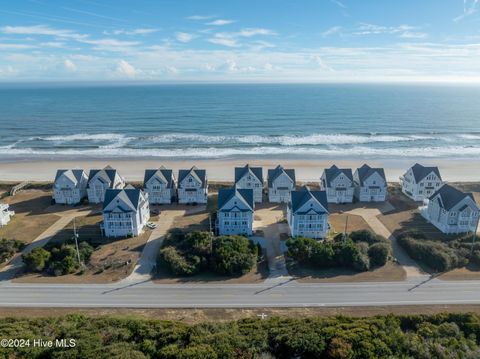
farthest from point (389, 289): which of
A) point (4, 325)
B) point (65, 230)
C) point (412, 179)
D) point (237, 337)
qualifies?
point (65, 230)

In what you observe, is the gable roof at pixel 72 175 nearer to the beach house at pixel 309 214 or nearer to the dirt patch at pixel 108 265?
the dirt patch at pixel 108 265

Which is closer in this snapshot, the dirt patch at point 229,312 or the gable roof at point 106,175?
the dirt patch at point 229,312

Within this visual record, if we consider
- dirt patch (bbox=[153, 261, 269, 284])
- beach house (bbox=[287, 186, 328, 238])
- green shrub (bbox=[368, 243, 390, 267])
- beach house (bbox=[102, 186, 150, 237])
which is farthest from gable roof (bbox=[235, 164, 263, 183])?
green shrub (bbox=[368, 243, 390, 267])

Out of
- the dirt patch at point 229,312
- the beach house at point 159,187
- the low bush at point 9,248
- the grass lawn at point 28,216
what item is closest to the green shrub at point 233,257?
the dirt patch at point 229,312

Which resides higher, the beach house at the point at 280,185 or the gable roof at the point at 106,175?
the gable roof at the point at 106,175

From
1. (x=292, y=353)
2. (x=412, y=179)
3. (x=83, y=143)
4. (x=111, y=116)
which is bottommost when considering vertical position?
(x=292, y=353)

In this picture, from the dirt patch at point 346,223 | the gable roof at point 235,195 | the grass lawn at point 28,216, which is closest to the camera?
the gable roof at point 235,195

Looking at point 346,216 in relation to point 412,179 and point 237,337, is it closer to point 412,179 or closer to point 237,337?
point 412,179
